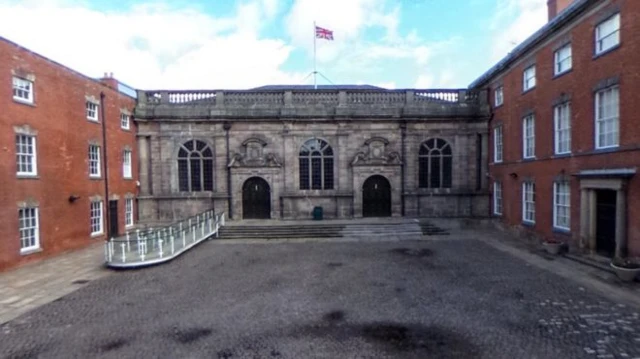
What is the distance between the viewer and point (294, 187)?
70.7 feet

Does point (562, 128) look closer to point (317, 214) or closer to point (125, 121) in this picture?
point (317, 214)

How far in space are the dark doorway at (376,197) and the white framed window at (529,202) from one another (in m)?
7.73

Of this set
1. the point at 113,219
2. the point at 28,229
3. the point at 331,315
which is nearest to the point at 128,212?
the point at 113,219

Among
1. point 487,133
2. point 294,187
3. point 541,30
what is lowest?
point 294,187

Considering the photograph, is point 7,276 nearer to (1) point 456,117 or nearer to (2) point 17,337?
(2) point 17,337

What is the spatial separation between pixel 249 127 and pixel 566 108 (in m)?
17.1

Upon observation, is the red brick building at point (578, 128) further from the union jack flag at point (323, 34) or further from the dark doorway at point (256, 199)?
the dark doorway at point (256, 199)

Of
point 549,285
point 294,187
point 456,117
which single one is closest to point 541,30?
point 456,117

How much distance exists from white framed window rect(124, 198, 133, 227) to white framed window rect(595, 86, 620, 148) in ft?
78.0

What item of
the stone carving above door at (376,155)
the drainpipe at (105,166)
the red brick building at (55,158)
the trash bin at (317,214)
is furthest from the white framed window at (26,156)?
the stone carving above door at (376,155)

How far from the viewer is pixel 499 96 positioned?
2020 centimetres

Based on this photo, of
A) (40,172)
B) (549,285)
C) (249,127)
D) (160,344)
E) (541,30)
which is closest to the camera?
(160,344)

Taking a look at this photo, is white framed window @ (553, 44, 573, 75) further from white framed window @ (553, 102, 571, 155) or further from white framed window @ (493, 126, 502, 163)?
white framed window @ (493, 126, 502, 163)

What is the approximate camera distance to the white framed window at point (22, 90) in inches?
496
